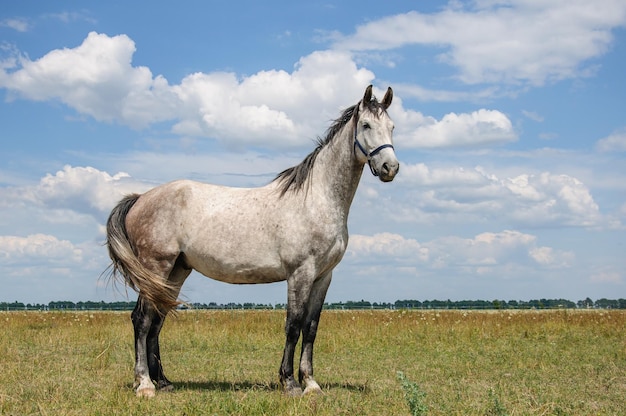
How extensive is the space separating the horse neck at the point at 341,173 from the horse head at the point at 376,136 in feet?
0.56

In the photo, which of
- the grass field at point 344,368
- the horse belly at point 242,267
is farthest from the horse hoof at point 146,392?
the horse belly at point 242,267

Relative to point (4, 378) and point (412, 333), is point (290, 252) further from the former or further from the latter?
point (412, 333)

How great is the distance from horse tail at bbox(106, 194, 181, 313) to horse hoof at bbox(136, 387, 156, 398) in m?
1.01

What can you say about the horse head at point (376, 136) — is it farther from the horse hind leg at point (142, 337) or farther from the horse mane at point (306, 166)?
the horse hind leg at point (142, 337)

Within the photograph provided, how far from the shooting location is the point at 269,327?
51.6ft

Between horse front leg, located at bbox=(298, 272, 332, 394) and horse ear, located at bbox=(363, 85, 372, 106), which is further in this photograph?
horse front leg, located at bbox=(298, 272, 332, 394)

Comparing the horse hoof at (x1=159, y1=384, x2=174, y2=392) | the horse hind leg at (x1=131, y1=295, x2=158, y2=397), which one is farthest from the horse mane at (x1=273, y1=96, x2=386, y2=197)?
the horse hoof at (x1=159, y1=384, x2=174, y2=392)

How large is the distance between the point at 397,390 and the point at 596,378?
11.8 ft

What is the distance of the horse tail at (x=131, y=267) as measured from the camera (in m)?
8.06

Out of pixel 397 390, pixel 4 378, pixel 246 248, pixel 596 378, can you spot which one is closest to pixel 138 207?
pixel 246 248

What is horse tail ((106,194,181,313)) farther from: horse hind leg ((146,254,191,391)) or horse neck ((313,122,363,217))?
horse neck ((313,122,363,217))

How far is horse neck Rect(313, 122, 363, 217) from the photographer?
8039 mm

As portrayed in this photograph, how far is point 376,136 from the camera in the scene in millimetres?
7656

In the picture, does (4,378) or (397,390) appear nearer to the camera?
(397,390)
